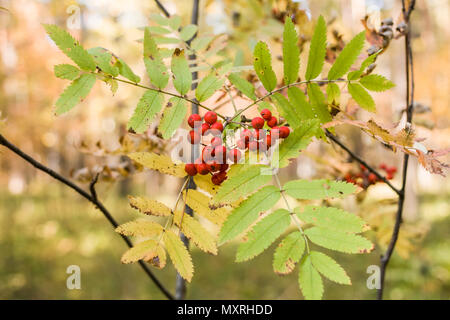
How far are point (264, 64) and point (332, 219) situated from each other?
1.34 ft

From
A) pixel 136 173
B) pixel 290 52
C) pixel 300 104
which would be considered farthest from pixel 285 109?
pixel 136 173

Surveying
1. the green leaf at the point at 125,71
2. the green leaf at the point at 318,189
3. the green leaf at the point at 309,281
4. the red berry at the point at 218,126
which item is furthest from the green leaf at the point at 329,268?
the green leaf at the point at 125,71

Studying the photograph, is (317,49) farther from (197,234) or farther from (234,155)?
(197,234)

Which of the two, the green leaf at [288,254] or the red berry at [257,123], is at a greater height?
the red berry at [257,123]

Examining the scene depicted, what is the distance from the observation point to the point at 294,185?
80cm

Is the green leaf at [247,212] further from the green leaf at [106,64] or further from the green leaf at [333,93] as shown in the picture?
the green leaf at [106,64]

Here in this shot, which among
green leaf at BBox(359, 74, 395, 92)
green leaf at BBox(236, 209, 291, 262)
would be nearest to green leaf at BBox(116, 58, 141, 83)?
green leaf at BBox(236, 209, 291, 262)

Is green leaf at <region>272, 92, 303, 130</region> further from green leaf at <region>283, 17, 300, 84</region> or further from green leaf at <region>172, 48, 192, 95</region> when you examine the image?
green leaf at <region>172, 48, 192, 95</region>

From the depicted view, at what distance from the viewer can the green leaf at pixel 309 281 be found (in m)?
0.66

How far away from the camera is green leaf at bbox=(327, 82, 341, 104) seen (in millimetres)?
908

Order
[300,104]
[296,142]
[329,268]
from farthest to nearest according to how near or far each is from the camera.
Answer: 1. [300,104]
2. [296,142]
3. [329,268]

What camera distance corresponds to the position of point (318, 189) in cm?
77

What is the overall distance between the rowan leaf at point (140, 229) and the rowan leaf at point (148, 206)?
3cm
